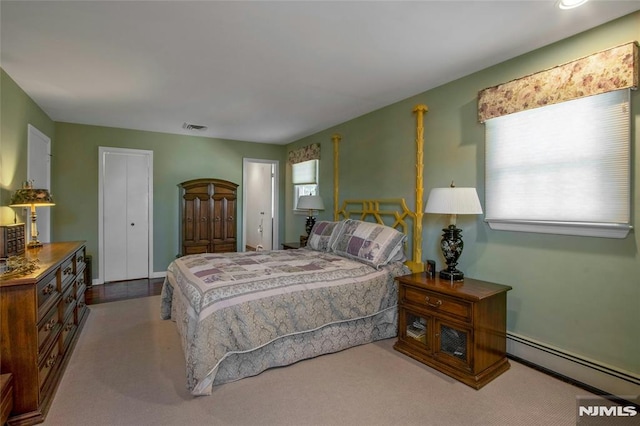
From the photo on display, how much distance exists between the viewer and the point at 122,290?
4480mm

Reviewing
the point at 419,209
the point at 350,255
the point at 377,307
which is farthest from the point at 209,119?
the point at 377,307

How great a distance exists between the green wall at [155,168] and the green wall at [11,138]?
128 cm

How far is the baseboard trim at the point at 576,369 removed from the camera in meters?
1.95

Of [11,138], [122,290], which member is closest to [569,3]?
[11,138]

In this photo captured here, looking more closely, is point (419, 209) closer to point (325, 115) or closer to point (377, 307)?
point (377, 307)

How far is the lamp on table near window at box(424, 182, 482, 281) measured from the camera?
2439 mm

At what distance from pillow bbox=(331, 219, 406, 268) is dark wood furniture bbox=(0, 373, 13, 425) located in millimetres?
2518

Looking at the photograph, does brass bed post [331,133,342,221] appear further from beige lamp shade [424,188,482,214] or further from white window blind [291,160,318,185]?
beige lamp shade [424,188,482,214]

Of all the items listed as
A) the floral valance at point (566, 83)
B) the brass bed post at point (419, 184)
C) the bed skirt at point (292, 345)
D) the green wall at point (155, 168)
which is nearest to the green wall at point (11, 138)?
the green wall at point (155, 168)

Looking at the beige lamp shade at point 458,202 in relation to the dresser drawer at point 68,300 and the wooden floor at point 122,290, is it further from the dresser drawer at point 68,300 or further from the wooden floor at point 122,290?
the wooden floor at point 122,290

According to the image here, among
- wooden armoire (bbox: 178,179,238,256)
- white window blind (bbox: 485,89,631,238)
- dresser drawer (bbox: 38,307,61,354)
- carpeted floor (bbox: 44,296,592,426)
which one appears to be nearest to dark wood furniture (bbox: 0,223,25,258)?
dresser drawer (bbox: 38,307,61,354)

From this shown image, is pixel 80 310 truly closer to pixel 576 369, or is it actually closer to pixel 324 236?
pixel 324 236

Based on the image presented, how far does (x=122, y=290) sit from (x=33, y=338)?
2.95 m

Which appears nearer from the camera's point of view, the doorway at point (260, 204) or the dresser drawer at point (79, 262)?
the dresser drawer at point (79, 262)
